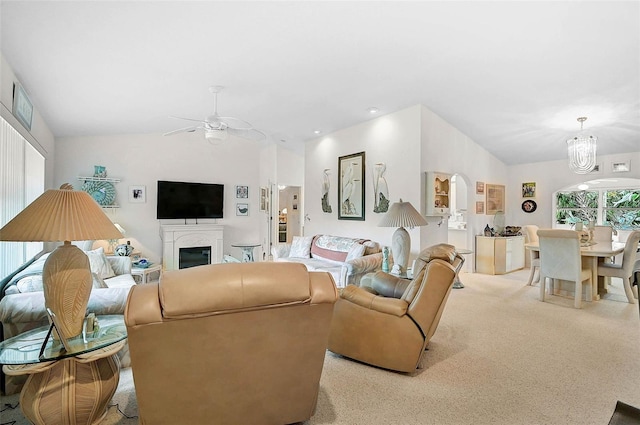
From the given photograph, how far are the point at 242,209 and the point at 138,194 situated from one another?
195 cm

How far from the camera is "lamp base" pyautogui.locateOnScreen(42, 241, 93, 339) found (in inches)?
65.5

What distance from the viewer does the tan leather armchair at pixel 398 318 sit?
2.31 meters

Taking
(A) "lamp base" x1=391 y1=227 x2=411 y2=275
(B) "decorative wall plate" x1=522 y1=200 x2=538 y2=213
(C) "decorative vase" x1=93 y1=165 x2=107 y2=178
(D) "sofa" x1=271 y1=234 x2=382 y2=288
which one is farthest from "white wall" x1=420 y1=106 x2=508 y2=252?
(C) "decorative vase" x1=93 y1=165 x2=107 y2=178

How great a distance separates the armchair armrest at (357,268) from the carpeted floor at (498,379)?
49.1 inches

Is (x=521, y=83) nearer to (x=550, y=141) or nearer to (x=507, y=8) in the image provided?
(x=507, y=8)

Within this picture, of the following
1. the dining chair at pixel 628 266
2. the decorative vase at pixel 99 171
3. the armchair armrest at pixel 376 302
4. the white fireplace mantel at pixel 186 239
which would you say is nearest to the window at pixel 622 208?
the dining chair at pixel 628 266

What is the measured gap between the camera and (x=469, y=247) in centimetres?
628

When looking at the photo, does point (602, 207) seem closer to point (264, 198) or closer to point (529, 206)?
point (529, 206)

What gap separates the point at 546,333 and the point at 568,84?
2.91m

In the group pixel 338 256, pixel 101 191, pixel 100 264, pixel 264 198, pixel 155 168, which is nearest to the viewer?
pixel 100 264

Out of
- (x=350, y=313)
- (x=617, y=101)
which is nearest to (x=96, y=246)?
(x=350, y=313)

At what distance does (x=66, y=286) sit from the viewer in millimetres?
1686

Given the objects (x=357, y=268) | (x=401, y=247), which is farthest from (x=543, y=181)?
(x=357, y=268)

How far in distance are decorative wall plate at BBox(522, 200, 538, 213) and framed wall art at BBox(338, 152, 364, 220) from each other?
4.03 metres
